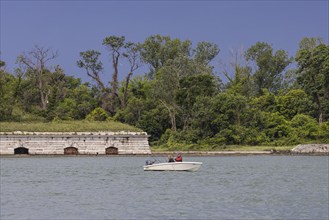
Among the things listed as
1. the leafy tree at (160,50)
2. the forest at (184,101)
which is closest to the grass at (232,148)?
the forest at (184,101)

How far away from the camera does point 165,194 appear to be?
31531mm

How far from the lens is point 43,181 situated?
127ft

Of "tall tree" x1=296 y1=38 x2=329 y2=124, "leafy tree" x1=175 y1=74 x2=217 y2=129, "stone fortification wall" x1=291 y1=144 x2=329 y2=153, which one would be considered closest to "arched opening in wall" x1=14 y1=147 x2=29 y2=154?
"leafy tree" x1=175 y1=74 x2=217 y2=129

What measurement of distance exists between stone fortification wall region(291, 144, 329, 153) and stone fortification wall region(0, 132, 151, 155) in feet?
53.7

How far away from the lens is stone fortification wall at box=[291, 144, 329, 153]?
70250 millimetres

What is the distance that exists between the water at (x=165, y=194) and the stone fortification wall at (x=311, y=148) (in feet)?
71.3

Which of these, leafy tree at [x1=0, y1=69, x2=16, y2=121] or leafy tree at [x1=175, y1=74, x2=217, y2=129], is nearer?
leafy tree at [x1=0, y1=69, x2=16, y2=121]

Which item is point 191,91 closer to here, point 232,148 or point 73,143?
point 232,148

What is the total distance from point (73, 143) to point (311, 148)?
→ 2622 cm

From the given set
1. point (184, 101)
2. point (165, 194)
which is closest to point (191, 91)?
point (184, 101)

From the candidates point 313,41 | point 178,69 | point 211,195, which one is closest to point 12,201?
point 211,195

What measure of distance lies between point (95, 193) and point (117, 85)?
67.6m

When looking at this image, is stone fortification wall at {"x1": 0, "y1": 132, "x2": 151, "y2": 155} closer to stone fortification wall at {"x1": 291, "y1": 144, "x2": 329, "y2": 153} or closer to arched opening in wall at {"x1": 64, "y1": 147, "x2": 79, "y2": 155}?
arched opening in wall at {"x1": 64, "y1": 147, "x2": 79, "y2": 155}

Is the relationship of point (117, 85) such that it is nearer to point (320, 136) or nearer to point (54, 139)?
point (54, 139)
